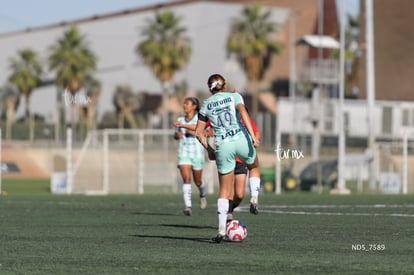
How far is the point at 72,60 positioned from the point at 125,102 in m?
7.24

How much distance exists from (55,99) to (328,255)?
94.7m

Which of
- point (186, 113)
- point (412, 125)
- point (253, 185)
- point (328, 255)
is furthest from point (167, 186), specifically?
point (412, 125)

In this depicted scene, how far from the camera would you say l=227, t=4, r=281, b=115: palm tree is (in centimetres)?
9931

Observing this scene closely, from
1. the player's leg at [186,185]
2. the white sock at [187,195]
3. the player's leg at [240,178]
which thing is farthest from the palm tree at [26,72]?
the player's leg at [240,178]

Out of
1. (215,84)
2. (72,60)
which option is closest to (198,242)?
(215,84)

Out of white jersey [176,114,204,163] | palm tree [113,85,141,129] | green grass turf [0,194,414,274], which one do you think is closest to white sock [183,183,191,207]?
green grass turf [0,194,414,274]

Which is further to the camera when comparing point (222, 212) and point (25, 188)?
point (25, 188)

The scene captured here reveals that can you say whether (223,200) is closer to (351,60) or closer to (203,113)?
(203,113)

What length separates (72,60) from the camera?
101m

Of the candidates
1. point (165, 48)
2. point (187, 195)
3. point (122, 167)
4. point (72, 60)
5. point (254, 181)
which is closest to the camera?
point (254, 181)

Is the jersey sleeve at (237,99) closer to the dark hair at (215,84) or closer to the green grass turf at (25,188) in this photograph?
the dark hair at (215,84)

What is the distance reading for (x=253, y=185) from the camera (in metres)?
17.7

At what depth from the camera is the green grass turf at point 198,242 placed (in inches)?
483

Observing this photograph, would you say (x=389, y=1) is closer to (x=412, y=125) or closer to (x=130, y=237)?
(x=412, y=125)
